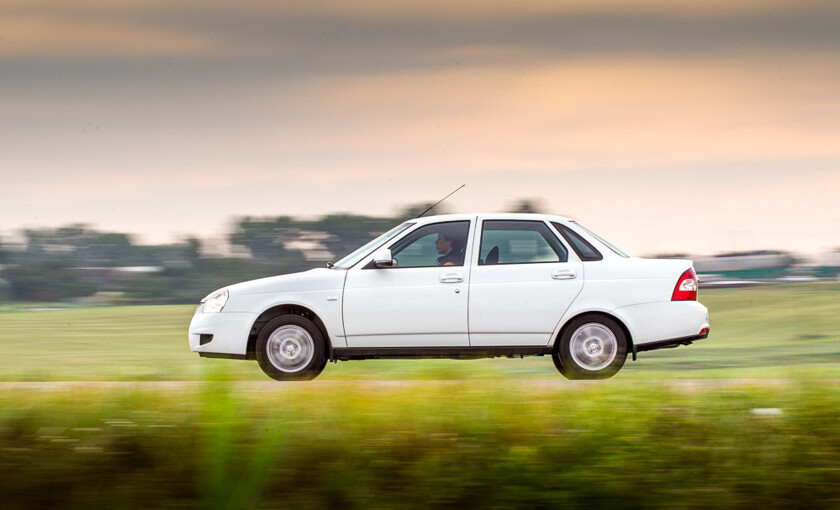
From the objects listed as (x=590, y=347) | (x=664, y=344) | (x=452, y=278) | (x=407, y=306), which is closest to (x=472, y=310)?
(x=452, y=278)

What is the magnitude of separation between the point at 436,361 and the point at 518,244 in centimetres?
386

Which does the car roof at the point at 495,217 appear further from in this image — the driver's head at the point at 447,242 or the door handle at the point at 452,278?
the door handle at the point at 452,278

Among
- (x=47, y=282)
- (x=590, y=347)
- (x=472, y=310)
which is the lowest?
(x=590, y=347)

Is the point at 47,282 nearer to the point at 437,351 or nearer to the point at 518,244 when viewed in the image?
the point at 437,351

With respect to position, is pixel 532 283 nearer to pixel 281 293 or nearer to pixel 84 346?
pixel 281 293

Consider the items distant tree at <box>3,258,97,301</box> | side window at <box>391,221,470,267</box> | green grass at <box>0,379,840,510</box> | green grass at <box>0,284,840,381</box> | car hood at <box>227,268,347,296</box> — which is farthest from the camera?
distant tree at <box>3,258,97,301</box>

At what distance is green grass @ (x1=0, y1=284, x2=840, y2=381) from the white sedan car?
0.36m

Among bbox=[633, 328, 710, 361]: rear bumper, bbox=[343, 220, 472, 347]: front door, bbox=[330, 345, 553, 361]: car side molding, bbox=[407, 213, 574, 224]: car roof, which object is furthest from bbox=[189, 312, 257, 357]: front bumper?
bbox=[633, 328, 710, 361]: rear bumper

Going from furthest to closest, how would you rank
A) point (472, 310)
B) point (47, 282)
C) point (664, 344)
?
1. point (47, 282)
2. point (664, 344)
3. point (472, 310)

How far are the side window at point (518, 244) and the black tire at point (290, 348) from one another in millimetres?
1817

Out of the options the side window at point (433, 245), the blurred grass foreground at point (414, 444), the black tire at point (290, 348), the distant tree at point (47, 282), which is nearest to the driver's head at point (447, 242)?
the side window at point (433, 245)

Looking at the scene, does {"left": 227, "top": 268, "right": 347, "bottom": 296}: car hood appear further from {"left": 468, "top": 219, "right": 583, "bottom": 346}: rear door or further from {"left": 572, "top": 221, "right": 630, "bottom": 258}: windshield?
{"left": 572, "top": 221, "right": 630, "bottom": 258}: windshield

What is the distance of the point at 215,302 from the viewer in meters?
10.1

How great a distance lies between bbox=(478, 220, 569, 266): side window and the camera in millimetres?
9977
